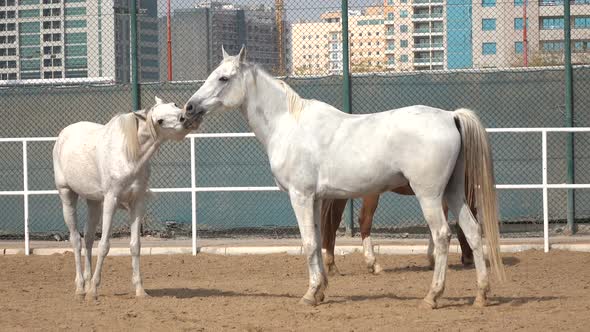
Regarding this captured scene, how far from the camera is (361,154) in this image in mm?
7934

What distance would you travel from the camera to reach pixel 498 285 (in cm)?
925

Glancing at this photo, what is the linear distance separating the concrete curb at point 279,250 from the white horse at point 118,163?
3.36 m

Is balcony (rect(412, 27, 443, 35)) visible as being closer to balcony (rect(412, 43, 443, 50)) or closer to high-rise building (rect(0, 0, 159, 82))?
balcony (rect(412, 43, 443, 50))

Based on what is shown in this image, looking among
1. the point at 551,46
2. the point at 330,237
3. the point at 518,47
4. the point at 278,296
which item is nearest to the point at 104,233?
the point at 278,296

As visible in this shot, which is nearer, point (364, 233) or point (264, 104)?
point (264, 104)

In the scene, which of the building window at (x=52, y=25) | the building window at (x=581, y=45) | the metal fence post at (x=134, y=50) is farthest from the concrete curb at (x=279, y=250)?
the building window at (x=581, y=45)

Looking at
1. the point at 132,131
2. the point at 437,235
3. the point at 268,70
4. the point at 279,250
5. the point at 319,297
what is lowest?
the point at 279,250

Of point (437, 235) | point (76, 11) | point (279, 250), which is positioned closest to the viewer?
point (437, 235)

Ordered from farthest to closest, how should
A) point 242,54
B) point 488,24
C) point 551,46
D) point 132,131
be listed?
point 551,46, point 488,24, point 132,131, point 242,54

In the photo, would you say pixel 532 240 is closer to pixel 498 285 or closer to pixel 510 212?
pixel 510 212

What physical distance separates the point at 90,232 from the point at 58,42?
6.73 meters

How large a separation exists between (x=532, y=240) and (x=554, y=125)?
1.73 meters

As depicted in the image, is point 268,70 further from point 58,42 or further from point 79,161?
point 79,161

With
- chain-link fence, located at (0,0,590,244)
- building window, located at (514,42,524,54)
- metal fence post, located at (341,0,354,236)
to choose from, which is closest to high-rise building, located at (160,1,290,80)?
chain-link fence, located at (0,0,590,244)
